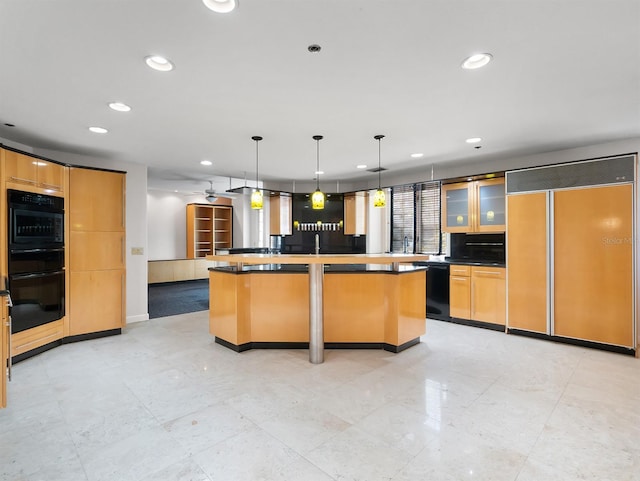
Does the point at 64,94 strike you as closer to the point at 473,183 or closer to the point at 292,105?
the point at 292,105

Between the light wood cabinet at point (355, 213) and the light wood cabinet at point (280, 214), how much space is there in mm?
1181

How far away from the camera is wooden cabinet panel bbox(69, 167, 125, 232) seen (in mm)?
4180

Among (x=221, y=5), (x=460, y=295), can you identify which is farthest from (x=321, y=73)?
(x=460, y=295)

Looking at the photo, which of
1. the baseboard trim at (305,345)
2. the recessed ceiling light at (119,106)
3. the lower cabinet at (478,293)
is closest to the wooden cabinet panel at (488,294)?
the lower cabinet at (478,293)

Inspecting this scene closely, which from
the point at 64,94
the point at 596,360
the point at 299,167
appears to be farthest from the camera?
the point at 299,167

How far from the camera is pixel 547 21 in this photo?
186 cm

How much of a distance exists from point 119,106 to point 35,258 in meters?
2.02

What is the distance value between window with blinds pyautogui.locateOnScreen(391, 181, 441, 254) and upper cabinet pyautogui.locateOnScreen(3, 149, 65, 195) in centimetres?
508

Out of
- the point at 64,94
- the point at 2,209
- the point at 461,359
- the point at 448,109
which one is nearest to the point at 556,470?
the point at 461,359

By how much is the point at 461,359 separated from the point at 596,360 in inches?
57.3

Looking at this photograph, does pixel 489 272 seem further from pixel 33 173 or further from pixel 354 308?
pixel 33 173

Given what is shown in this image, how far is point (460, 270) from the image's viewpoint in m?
5.05

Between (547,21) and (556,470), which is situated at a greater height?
(547,21)

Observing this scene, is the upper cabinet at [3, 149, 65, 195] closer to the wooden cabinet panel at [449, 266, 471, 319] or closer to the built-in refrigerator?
the wooden cabinet panel at [449, 266, 471, 319]
